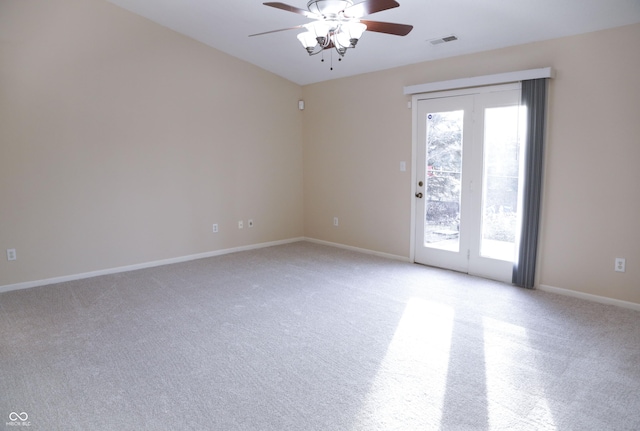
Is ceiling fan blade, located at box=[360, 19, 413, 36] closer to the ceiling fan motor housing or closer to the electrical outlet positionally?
the ceiling fan motor housing

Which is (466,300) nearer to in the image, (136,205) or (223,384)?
(223,384)

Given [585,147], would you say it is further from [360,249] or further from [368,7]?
[360,249]

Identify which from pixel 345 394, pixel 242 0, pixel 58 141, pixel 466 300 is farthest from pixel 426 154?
pixel 58 141

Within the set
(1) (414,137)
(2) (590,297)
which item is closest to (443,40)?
(1) (414,137)

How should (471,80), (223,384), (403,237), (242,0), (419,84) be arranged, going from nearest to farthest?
(223,384)
(242,0)
(471,80)
(419,84)
(403,237)

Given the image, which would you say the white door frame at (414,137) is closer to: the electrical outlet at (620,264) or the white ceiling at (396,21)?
the white ceiling at (396,21)

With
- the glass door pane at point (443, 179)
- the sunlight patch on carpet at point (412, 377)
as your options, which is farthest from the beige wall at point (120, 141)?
the sunlight patch on carpet at point (412, 377)

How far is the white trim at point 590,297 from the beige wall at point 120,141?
399 centimetres

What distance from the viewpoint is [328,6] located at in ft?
9.70

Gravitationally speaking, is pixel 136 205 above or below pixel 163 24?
below

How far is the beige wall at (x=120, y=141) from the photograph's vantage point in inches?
176

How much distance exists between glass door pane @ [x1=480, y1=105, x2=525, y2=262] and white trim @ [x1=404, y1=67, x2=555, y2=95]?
0.95 feet

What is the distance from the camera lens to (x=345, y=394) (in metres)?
2.56

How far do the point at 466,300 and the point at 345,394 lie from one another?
2.06 m
